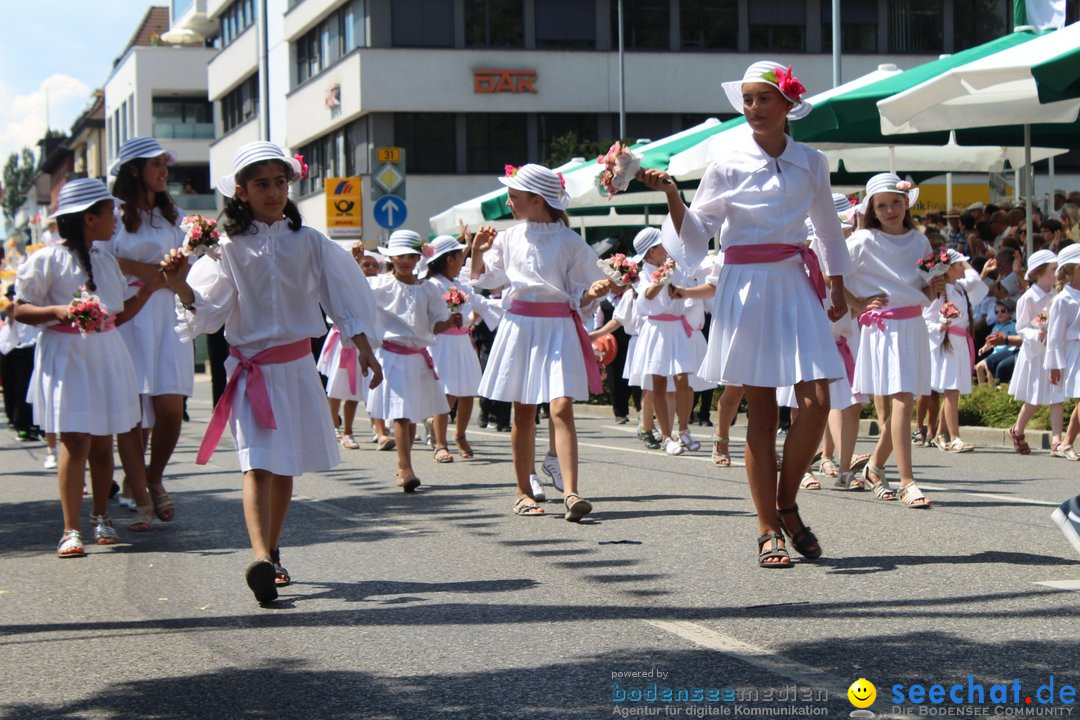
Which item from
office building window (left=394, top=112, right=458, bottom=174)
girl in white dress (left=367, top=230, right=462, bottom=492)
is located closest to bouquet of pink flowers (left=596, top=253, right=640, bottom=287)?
girl in white dress (left=367, top=230, right=462, bottom=492)

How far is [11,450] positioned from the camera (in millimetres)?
17859

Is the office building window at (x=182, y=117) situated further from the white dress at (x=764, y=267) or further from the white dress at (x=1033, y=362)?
the white dress at (x=764, y=267)

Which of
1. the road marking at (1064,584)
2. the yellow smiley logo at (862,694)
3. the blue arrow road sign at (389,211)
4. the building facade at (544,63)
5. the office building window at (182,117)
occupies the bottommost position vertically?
the road marking at (1064,584)

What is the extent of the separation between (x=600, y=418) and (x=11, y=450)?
7.85 metres

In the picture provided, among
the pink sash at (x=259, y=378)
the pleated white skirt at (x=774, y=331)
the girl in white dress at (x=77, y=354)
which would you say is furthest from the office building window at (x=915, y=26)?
the pink sash at (x=259, y=378)

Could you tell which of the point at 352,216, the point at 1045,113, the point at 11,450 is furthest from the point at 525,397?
the point at 352,216

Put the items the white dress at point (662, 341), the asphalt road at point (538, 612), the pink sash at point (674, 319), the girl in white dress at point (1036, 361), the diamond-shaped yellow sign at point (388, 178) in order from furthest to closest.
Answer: the diamond-shaped yellow sign at point (388, 178), the pink sash at point (674, 319), the white dress at point (662, 341), the girl in white dress at point (1036, 361), the asphalt road at point (538, 612)

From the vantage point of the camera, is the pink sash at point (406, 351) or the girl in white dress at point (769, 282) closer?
the girl in white dress at point (769, 282)

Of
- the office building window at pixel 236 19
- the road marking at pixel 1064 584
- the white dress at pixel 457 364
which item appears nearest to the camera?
the road marking at pixel 1064 584

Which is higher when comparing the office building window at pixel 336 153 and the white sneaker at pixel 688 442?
the office building window at pixel 336 153

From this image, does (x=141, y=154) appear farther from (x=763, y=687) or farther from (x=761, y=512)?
(x=763, y=687)

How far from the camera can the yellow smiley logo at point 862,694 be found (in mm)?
4773

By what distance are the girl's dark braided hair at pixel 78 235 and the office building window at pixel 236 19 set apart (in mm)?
49137

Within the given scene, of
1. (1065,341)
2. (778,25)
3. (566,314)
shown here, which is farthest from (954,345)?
(778,25)
